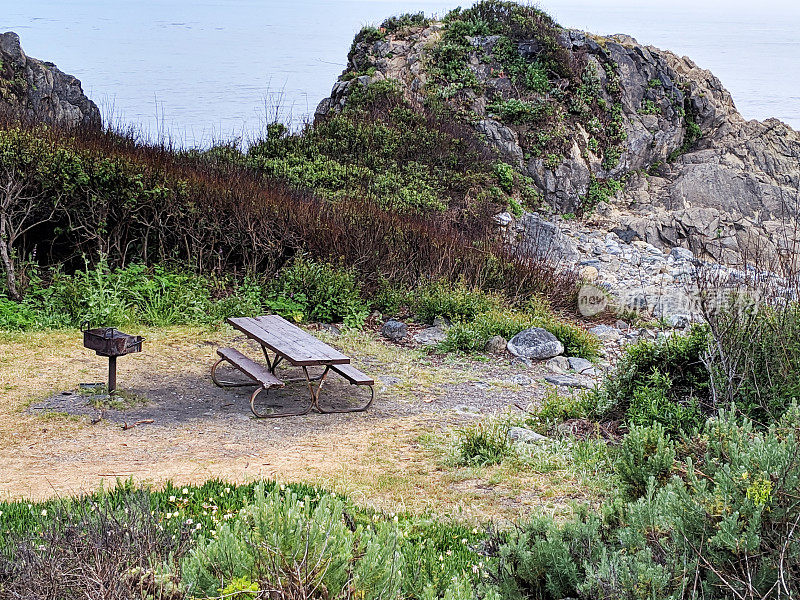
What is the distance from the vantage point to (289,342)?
6.88 metres

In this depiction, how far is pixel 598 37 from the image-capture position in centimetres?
2205

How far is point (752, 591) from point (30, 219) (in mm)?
9338

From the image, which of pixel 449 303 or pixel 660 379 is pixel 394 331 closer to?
pixel 449 303

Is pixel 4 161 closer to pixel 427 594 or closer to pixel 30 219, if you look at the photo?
pixel 30 219

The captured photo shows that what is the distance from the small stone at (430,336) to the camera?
9205 mm

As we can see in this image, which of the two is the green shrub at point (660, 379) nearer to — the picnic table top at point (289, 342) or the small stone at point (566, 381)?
the small stone at point (566, 381)

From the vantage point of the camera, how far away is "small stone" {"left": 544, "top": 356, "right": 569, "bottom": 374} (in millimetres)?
8500

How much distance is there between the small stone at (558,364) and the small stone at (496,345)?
21.7 inches

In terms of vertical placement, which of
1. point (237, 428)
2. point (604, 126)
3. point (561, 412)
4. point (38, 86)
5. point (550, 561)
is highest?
point (604, 126)

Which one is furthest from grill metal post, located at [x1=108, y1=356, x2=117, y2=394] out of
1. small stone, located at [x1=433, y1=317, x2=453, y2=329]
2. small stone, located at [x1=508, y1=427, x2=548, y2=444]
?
small stone, located at [x1=433, y1=317, x2=453, y2=329]

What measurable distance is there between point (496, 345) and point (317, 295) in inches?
91.2

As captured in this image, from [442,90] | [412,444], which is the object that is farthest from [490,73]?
[412,444]

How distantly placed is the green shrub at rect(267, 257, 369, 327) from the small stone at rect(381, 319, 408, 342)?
32cm

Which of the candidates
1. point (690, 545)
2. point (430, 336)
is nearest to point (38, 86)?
point (430, 336)
